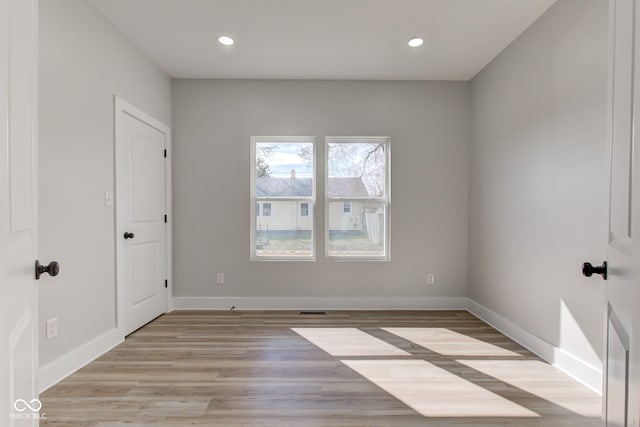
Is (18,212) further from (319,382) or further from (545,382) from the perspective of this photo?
(545,382)

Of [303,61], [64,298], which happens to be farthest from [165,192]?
[303,61]

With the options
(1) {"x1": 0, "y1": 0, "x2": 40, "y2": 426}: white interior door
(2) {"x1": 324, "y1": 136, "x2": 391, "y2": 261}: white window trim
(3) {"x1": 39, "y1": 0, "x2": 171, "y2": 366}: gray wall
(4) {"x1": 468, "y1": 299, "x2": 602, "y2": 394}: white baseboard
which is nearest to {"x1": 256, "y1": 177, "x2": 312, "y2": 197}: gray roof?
(2) {"x1": 324, "y1": 136, "x2": 391, "y2": 261}: white window trim

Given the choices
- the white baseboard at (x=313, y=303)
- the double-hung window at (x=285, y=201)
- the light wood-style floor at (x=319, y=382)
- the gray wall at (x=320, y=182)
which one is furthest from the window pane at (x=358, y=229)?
the light wood-style floor at (x=319, y=382)

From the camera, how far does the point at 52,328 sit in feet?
7.35

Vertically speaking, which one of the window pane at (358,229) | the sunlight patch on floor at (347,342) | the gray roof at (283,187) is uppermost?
the gray roof at (283,187)

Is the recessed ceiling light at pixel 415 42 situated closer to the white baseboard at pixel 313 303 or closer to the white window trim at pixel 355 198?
the white window trim at pixel 355 198

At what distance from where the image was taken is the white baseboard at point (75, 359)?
2.19m

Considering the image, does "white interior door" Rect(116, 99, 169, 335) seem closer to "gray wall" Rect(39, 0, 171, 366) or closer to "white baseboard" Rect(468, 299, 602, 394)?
"gray wall" Rect(39, 0, 171, 366)

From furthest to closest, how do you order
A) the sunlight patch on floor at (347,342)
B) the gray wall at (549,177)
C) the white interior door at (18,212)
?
the sunlight patch on floor at (347,342) < the gray wall at (549,177) < the white interior door at (18,212)

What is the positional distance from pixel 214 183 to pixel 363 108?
200 centimetres

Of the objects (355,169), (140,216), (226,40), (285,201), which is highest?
(226,40)

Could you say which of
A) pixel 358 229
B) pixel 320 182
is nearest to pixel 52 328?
pixel 320 182

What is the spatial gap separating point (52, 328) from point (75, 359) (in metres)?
0.36

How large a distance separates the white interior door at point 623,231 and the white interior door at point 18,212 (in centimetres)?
167
